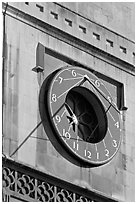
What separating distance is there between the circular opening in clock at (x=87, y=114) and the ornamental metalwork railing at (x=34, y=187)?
1.33 metres

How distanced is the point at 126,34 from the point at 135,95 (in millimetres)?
1390

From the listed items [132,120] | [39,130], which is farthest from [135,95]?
[39,130]

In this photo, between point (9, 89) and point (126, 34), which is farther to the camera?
point (126, 34)

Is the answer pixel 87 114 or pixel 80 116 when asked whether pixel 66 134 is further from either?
pixel 87 114

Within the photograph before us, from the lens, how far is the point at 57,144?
36.4m

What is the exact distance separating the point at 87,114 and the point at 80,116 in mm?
234

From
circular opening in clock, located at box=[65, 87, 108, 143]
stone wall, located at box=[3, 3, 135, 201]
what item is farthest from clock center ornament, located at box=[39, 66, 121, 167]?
stone wall, located at box=[3, 3, 135, 201]

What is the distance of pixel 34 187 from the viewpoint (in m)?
35.5

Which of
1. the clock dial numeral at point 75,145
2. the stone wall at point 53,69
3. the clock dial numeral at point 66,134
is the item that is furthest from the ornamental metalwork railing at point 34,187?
the clock dial numeral at point 66,134

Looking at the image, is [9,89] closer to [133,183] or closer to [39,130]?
[39,130]

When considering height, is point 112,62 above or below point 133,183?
above

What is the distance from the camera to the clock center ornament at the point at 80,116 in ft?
119

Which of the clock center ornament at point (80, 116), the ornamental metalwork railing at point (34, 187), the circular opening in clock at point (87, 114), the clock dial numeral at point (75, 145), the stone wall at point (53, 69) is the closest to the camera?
the ornamental metalwork railing at point (34, 187)

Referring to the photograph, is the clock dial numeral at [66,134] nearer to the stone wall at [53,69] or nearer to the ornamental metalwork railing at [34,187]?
the stone wall at [53,69]
